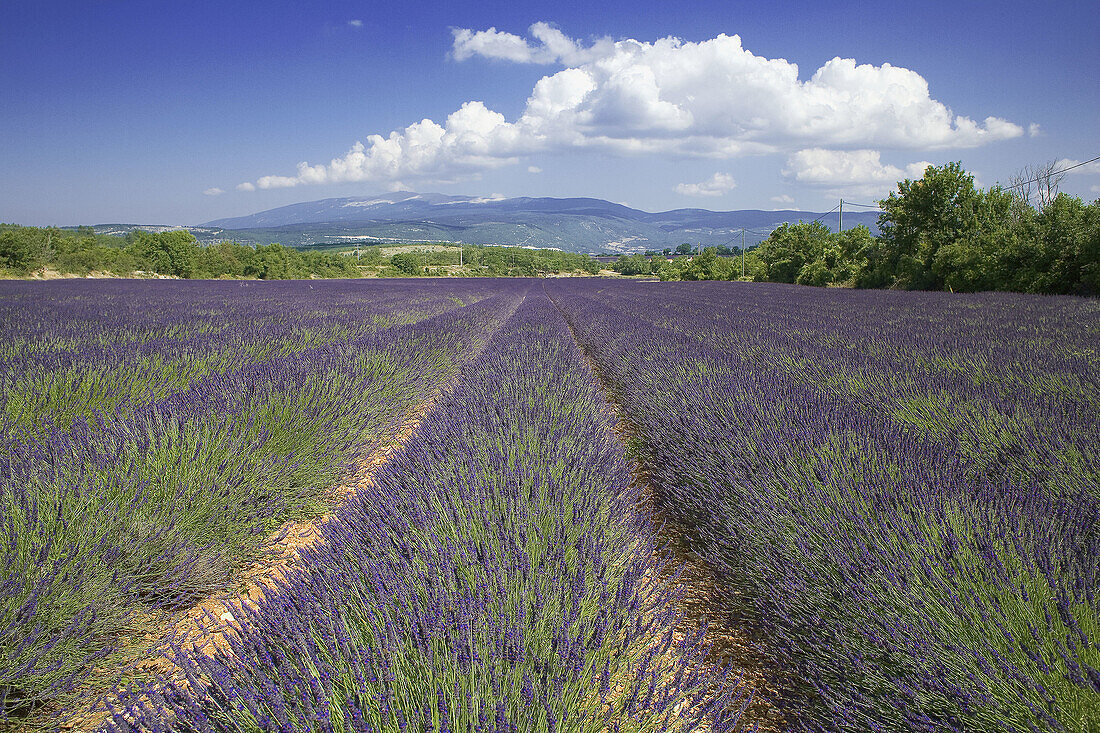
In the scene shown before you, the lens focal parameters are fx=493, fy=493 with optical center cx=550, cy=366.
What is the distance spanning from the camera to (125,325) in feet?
21.6

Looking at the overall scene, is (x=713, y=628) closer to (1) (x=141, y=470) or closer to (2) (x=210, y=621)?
(2) (x=210, y=621)

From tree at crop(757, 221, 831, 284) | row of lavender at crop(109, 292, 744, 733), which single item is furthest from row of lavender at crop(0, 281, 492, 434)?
tree at crop(757, 221, 831, 284)

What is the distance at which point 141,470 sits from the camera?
209cm

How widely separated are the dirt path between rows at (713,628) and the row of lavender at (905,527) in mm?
75

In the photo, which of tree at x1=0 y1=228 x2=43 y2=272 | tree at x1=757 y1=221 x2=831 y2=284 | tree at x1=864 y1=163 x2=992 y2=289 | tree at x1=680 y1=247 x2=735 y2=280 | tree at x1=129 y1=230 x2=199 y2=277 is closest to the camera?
tree at x1=864 y1=163 x2=992 y2=289

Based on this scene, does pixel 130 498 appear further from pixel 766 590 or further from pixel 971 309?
pixel 971 309

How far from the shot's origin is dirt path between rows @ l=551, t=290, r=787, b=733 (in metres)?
1.45

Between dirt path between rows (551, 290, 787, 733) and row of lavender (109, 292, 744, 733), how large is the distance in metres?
0.11

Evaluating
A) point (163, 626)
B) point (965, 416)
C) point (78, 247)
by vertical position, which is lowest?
point (163, 626)

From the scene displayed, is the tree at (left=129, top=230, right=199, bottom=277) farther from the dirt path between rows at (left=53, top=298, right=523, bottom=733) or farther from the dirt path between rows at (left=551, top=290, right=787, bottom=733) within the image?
the dirt path between rows at (left=551, top=290, right=787, bottom=733)

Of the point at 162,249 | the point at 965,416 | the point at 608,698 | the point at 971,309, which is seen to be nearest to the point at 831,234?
the point at 971,309

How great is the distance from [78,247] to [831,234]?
58.3 m

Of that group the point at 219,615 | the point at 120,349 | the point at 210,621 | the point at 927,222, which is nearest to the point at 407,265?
the point at 927,222

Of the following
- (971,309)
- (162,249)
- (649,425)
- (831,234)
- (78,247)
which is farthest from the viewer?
(162,249)
